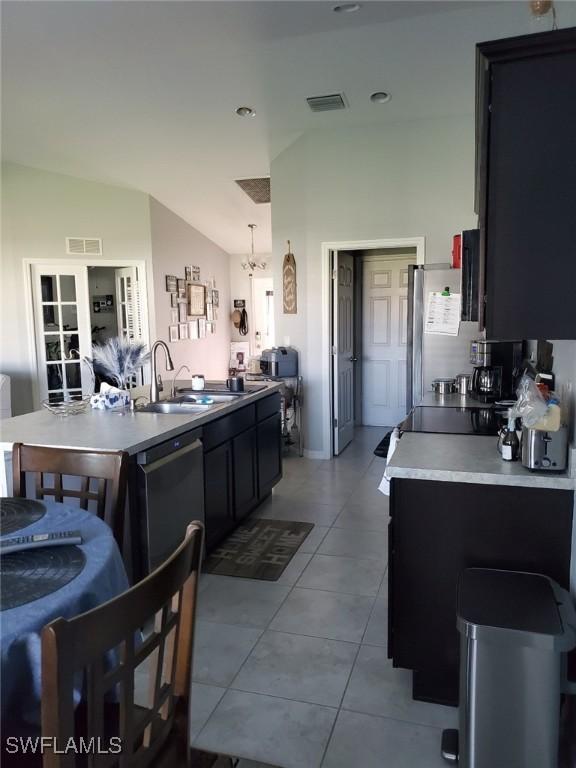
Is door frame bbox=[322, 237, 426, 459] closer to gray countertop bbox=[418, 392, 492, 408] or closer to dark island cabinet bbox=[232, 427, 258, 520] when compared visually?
gray countertop bbox=[418, 392, 492, 408]

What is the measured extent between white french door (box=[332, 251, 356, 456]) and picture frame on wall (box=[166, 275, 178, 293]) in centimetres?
268

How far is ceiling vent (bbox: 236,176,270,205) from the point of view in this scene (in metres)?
6.47

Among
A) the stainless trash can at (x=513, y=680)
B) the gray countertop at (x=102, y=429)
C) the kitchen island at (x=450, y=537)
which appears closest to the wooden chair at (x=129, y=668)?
the stainless trash can at (x=513, y=680)

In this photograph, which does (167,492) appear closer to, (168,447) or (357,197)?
(168,447)

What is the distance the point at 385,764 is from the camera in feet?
5.64

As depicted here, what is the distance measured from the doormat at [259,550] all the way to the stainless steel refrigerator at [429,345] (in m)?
1.45

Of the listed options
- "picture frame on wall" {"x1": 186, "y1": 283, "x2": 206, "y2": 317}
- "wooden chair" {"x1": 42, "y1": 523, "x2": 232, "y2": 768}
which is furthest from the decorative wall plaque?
"wooden chair" {"x1": 42, "y1": 523, "x2": 232, "y2": 768}

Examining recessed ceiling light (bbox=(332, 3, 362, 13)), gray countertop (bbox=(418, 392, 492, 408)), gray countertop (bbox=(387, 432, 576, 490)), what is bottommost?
gray countertop (bbox=(387, 432, 576, 490))

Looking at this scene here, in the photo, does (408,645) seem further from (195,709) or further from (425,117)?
(425,117)

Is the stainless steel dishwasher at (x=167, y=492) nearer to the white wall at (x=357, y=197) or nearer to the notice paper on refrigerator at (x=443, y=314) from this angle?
the notice paper on refrigerator at (x=443, y=314)

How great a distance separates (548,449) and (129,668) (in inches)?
58.3

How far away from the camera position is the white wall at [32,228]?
20.3 ft

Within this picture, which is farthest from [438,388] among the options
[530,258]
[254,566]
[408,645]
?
[530,258]

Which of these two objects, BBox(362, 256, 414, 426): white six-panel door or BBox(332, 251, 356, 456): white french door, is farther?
BBox(362, 256, 414, 426): white six-panel door
